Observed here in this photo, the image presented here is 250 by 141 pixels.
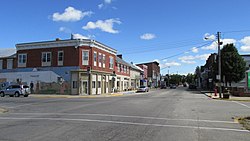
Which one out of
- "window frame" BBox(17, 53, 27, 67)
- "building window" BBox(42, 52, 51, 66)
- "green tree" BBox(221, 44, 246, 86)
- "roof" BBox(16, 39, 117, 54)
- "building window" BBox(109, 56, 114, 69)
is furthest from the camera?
"building window" BBox(109, 56, 114, 69)

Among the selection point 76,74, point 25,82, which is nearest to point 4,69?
point 25,82

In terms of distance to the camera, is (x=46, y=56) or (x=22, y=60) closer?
(x=46, y=56)

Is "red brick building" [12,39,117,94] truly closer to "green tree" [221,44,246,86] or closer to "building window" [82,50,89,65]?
"building window" [82,50,89,65]

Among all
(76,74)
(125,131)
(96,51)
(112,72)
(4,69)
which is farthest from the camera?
(112,72)

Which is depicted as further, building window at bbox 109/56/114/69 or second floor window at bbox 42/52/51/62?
building window at bbox 109/56/114/69

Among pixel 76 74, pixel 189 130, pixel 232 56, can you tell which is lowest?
pixel 189 130

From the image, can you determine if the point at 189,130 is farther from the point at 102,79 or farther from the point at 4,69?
the point at 4,69

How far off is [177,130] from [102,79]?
1523 inches

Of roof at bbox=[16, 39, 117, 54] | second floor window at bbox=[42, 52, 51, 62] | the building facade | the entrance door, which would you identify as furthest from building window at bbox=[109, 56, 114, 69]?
second floor window at bbox=[42, 52, 51, 62]

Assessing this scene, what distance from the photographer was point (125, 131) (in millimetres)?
9984

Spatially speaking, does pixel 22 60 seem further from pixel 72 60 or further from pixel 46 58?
pixel 72 60

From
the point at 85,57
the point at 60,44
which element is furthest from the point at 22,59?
the point at 85,57

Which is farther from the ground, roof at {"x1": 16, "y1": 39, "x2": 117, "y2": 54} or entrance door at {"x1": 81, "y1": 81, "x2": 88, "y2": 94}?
roof at {"x1": 16, "y1": 39, "x2": 117, "y2": 54}

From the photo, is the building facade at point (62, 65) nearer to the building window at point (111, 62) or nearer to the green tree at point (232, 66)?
the building window at point (111, 62)
